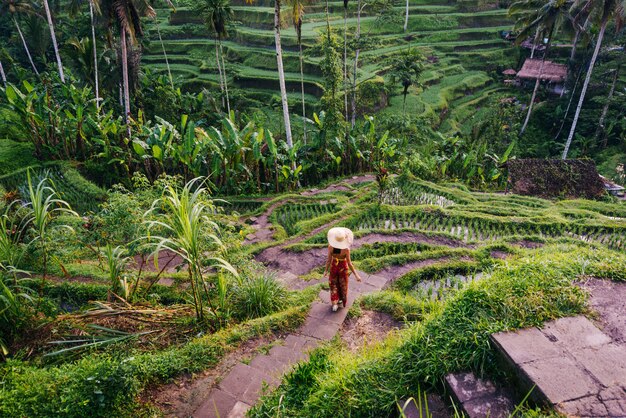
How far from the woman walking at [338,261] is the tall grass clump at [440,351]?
3.38 ft

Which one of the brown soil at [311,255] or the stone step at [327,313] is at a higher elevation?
the stone step at [327,313]

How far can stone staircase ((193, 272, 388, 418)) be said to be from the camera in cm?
330

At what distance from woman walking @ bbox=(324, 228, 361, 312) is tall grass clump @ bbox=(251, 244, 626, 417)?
1.03 metres

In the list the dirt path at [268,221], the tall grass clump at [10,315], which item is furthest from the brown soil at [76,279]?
the dirt path at [268,221]

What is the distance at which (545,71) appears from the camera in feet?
81.2

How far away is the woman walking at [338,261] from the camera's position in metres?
4.32

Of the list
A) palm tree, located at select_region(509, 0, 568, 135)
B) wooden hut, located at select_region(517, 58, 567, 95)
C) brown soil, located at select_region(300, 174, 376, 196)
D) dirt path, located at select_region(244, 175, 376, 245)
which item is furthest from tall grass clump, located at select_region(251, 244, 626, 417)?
wooden hut, located at select_region(517, 58, 567, 95)

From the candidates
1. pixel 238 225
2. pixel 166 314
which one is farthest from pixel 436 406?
pixel 238 225

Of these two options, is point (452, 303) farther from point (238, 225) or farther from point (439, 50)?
point (439, 50)

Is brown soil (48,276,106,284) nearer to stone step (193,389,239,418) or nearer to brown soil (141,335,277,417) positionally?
brown soil (141,335,277,417)

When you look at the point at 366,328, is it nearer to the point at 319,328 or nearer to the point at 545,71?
the point at 319,328

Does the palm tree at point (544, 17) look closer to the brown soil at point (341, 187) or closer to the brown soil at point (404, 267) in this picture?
the brown soil at point (341, 187)

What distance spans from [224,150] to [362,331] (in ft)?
22.6

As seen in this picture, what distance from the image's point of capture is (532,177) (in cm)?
1199
